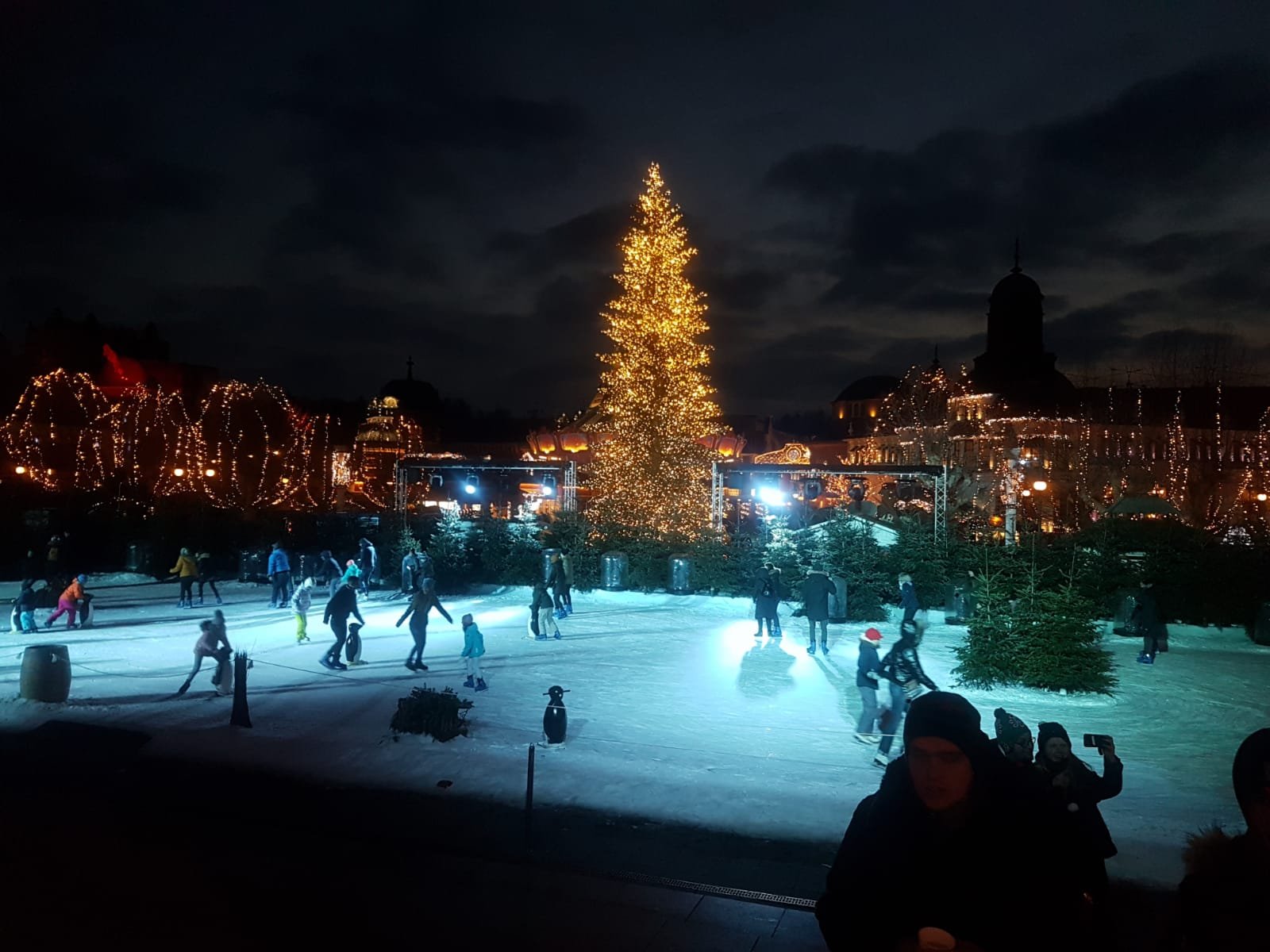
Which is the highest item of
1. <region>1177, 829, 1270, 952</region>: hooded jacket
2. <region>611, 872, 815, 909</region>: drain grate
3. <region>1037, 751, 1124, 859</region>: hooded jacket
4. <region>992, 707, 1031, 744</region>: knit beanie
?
<region>1177, 829, 1270, 952</region>: hooded jacket

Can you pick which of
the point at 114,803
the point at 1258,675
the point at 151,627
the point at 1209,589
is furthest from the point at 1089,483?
→ the point at 114,803

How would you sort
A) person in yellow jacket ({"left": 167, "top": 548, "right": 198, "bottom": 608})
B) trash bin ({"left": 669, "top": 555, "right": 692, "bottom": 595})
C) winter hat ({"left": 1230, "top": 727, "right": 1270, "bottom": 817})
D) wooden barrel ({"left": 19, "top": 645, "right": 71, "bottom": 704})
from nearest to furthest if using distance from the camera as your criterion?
1. winter hat ({"left": 1230, "top": 727, "right": 1270, "bottom": 817})
2. wooden barrel ({"left": 19, "top": 645, "right": 71, "bottom": 704})
3. person in yellow jacket ({"left": 167, "top": 548, "right": 198, "bottom": 608})
4. trash bin ({"left": 669, "top": 555, "right": 692, "bottom": 595})

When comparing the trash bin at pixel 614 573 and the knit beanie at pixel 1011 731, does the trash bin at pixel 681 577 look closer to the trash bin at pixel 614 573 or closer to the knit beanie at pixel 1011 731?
the trash bin at pixel 614 573

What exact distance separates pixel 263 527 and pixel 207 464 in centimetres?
783

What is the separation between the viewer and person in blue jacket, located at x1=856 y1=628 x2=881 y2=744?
8844 mm

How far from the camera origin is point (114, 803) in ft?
23.6

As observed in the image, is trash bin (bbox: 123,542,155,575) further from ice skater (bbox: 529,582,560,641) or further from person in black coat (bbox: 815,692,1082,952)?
person in black coat (bbox: 815,692,1082,952)

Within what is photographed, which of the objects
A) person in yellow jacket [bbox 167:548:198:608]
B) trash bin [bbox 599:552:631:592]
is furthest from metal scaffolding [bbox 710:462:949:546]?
person in yellow jacket [bbox 167:548:198:608]

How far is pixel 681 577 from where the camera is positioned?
73.4ft

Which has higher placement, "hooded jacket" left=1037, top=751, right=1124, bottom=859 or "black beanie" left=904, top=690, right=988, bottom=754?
"black beanie" left=904, top=690, right=988, bottom=754

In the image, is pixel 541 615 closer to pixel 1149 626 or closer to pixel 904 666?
pixel 904 666

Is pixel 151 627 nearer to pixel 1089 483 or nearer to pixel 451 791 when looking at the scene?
pixel 451 791

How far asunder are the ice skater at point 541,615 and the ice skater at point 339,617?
11.9ft

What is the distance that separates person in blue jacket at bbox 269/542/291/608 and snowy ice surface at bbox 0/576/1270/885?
2304 millimetres
